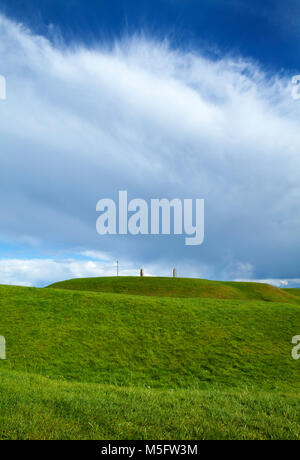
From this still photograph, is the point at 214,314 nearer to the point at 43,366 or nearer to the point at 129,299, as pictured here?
the point at 129,299

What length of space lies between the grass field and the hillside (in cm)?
1812

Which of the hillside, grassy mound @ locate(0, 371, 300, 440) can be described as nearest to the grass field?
grassy mound @ locate(0, 371, 300, 440)

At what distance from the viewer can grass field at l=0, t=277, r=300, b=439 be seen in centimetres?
763

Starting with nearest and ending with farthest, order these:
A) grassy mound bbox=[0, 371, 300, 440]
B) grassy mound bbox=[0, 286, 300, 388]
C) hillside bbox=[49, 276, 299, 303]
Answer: grassy mound bbox=[0, 371, 300, 440] → grassy mound bbox=[0, 286, 300, 388] → hillside bbox=[49, 276, 299, 303]

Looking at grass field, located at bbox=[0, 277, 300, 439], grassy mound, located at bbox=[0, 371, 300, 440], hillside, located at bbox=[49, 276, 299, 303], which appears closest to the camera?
grassy mound, located at bbox=[0, 371, 300, 440]

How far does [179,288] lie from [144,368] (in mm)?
32035

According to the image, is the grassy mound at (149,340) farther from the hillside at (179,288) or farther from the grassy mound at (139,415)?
the hillside at (179,288)

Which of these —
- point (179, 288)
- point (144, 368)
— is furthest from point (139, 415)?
point (179, 288)

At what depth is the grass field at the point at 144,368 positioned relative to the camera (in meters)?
7.63

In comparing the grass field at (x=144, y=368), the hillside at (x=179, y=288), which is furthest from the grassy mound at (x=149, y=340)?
the hillside at (x=179, y=288)

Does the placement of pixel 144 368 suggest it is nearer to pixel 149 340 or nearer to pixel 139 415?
pixel 149 340

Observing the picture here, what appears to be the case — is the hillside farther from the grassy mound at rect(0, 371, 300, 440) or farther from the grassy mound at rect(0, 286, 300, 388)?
the grassy mound at rect(0, 371, 300, 440)

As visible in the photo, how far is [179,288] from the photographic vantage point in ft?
156
